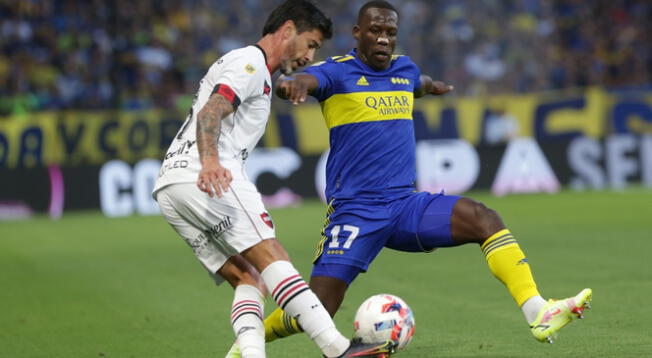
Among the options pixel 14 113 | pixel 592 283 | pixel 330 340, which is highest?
pixel 14 113

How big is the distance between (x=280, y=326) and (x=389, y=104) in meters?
1.55

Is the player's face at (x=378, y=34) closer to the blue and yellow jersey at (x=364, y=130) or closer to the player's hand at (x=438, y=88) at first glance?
the blue and yellow jersey at (x=364, y=130)

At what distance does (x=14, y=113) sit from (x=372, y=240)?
14.7m

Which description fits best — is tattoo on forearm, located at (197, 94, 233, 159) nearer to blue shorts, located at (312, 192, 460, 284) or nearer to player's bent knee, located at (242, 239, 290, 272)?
player's bent knee, located at (242, 239, 290, 272)

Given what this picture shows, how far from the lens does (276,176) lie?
1875 centimetres

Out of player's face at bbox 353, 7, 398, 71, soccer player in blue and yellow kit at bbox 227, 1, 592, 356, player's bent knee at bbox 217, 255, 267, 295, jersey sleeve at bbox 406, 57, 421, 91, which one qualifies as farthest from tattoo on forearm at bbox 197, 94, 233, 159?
jersey sleeve at bbox 406, 57, 421, 91

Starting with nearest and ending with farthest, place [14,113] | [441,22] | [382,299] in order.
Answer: [382,299] < [14,113] < [441,22]

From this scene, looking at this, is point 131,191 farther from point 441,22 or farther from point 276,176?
point 441,22

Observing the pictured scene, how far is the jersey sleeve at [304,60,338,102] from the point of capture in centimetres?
647

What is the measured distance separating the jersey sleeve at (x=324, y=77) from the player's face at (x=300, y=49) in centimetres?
52

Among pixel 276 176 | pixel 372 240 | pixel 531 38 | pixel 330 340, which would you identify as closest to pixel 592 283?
pixel 372 240

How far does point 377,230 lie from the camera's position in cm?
637

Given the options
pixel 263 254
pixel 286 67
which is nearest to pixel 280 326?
pixel 263 254

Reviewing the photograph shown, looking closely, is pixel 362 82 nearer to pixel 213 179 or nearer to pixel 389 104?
pixel 389 104
